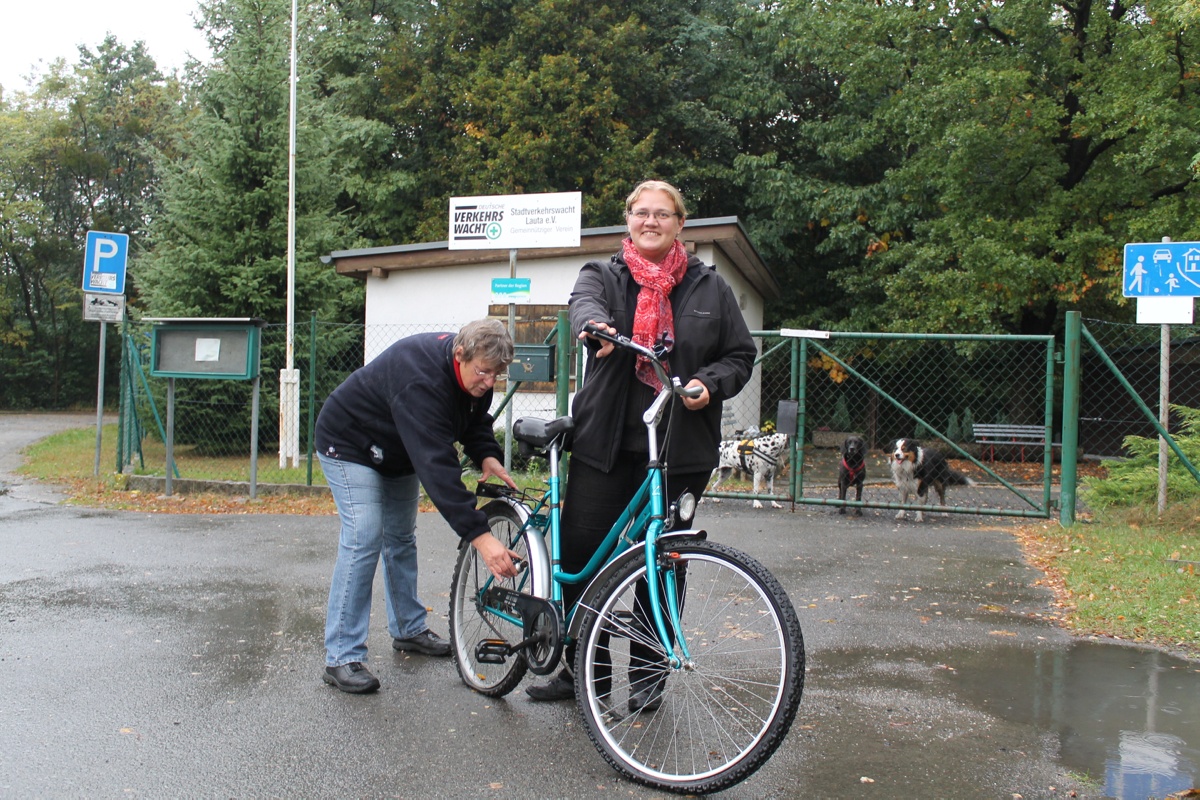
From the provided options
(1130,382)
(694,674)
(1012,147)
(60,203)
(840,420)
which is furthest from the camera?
(60,203)

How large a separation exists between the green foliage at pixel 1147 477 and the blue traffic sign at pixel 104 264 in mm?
11026

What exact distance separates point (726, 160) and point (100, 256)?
720 inches

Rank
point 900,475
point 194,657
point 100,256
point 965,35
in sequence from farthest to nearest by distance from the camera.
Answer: point 965,35, point 100,256, point 900,475, point 194,657

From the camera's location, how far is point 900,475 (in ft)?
34.3

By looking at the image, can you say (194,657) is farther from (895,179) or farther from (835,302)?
(835,302)

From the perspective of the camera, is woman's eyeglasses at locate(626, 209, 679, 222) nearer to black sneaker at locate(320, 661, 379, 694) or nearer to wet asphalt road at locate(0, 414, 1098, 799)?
wet asphalt road at locate(0, 414, 1098, 799)

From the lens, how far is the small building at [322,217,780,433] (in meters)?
15.6

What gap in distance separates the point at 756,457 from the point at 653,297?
773cm

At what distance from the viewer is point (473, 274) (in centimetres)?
1639

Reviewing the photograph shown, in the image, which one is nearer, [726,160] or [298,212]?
[298,212]

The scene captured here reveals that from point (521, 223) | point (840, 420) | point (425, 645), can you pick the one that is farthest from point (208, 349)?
point (840, 420)

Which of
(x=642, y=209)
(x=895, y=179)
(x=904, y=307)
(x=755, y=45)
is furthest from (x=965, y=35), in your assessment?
(x=642, y=209)

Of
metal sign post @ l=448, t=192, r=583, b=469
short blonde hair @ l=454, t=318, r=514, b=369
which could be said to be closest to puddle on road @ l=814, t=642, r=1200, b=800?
short blonde hair @ l=454, t=318, r=514, b=369

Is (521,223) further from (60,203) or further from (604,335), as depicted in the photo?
(60,203)
